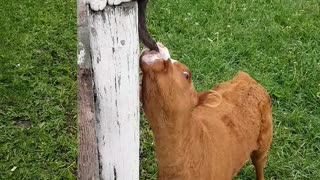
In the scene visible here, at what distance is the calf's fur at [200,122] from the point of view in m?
2.65

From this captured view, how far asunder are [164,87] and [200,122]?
729mm

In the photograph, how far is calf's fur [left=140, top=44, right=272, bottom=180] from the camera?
8.70 ft

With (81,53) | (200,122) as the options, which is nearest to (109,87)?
(81,53)

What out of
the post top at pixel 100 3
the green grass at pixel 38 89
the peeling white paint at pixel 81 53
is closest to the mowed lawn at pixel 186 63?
the green grass at pixel 38 89

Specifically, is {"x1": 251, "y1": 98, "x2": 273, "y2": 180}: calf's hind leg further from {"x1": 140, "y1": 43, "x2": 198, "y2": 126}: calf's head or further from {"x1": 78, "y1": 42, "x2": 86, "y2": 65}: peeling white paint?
{"x1": 78, "y1": 42, "x2": 86, "y2": 65}: peeling white paint

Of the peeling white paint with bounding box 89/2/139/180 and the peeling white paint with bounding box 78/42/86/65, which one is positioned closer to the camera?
the peeling white paint with bounding box 89/2/139/180

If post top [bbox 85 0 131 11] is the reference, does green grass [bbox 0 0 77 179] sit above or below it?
below

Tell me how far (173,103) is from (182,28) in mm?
3582

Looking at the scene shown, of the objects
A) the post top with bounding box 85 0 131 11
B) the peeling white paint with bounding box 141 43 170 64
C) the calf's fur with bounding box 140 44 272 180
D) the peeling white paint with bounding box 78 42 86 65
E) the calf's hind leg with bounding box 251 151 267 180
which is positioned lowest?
the calf's hind leg with bounding box 251 151 267 180

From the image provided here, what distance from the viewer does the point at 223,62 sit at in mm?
5738

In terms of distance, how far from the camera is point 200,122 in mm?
3311

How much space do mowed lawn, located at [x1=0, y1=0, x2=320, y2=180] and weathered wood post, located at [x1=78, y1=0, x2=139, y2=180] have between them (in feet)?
6.68

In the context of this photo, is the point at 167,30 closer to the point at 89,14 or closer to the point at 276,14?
the point at 276,14

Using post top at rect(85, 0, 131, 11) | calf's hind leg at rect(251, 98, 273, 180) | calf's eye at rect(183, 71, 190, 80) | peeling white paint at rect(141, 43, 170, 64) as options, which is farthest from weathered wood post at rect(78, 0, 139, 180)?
calf's hind leg at rect(251, 98, 273, 180)
